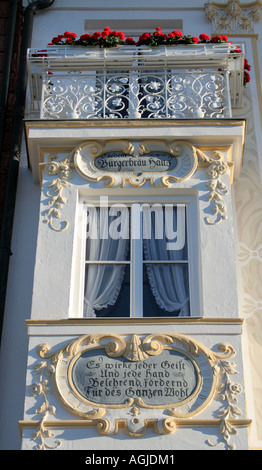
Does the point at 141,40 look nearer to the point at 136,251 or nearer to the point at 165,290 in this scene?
the point at 136,251

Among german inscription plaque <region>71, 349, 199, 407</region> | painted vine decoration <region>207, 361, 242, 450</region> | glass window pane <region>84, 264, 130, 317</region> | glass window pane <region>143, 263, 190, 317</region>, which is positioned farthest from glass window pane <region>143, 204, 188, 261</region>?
painted vine decoration <region>207, 361, 242, 450</region>

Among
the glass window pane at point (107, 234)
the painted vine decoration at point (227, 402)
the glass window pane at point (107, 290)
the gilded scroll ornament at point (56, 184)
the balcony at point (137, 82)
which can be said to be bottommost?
the painted vine decoration at point (227, 402)

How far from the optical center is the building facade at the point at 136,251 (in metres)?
9.88

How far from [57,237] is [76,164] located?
3.42 ft

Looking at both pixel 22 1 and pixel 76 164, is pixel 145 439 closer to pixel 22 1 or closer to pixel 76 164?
pixel 76 164

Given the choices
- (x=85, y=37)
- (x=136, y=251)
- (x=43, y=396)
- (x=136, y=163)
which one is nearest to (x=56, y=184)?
(x=136, y=163)

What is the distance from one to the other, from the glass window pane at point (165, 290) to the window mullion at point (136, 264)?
0.08 meters

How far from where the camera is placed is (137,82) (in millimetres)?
12453

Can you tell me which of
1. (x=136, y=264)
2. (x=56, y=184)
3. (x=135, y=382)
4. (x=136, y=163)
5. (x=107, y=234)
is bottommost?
(x=135, y=382)

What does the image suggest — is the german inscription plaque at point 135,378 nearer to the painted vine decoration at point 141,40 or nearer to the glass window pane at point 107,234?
the glass window pane at point 107,234

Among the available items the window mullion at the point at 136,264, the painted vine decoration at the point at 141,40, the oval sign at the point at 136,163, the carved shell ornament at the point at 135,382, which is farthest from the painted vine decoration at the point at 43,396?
the painted vine decoration at the point at 141,40

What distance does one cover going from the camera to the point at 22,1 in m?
14.8

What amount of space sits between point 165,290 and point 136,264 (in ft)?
1.64
